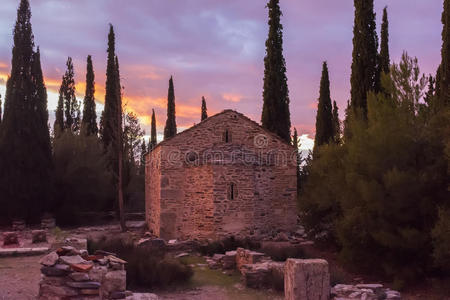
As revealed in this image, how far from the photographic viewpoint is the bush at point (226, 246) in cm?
1510

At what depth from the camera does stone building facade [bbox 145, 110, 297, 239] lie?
17.0 metres

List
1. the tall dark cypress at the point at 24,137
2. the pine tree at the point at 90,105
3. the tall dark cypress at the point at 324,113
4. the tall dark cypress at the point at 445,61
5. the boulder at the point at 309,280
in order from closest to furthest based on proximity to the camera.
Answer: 1. the boulder at the point at 309,280
2. the tall dark cypress at the point at 445,61
3. the tall dark cypress at the point at 24,137
4. the tall dark cypress at the point at 324,113
5. the pine tree at the point at 90,105

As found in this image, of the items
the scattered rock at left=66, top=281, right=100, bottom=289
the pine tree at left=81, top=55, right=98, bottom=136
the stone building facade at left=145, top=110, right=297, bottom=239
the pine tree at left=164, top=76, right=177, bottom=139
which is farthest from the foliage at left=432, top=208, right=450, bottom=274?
the pine tree at left=164, top=76, right=177, bottom=139

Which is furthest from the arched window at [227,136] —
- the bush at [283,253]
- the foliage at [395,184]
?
the foliage at [395,184]

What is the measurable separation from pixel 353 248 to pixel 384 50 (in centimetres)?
1313

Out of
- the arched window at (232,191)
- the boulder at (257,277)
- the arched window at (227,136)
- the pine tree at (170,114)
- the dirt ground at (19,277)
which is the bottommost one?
the boulder at (257,277)

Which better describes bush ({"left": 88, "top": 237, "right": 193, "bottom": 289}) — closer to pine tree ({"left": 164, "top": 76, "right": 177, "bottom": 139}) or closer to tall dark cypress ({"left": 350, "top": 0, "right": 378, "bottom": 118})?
tall dark cypress ({"left": 350, "top": 0, "right": 378, "bottom": 118})

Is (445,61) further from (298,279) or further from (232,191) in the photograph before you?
(298,279)

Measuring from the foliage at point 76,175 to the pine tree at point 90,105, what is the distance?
22.1ft

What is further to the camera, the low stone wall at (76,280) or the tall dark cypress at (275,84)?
the tall dark cypress at (275,84)

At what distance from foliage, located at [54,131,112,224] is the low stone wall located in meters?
16.6

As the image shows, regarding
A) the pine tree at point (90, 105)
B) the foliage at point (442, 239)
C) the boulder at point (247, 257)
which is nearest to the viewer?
the foliage at point (442, 239)

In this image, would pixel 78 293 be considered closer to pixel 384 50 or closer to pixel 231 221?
pixel 231 221

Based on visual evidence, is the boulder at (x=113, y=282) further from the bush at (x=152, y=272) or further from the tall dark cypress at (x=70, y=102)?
the tall dark cypress at (x=70, y=102)
